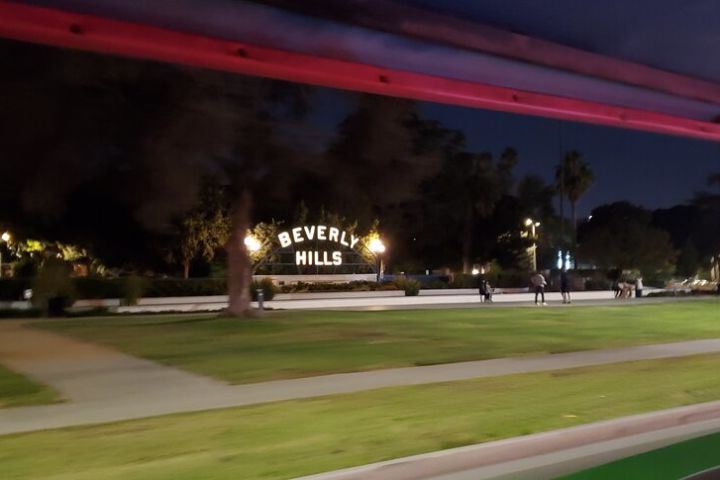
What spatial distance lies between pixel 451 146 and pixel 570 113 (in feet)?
124

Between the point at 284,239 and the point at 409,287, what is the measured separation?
7584 millimetres

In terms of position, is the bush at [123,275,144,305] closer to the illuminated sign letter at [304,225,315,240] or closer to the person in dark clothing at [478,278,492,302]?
the illuminated sign letter at [304,225,315,240]

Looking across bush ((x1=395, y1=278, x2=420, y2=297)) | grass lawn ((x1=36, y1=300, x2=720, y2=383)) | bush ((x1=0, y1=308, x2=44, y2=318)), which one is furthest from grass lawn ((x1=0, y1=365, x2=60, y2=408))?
bush ((x1=395, y1=278, x2=420, y2=297))

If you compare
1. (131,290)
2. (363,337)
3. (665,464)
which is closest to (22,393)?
(665,464)

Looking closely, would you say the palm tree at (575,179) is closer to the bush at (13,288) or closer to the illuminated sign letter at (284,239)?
the illuminated sign letter at (284,239)

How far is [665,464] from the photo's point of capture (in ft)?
27.2

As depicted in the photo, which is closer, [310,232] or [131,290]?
[131,290]

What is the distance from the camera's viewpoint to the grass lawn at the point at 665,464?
25.4 feet

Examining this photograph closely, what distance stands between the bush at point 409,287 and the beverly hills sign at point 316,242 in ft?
12.5

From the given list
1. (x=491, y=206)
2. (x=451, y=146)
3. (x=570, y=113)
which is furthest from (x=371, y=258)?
(x=570, y=113)

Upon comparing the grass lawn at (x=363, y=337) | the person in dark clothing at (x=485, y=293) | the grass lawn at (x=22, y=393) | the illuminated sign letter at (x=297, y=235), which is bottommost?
the grass lawn at (x=22, y=393)

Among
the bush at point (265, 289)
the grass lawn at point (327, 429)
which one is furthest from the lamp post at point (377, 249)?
the grass lawn at point (327, 429)

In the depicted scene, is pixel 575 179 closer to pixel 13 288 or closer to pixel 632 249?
pixel 632 249

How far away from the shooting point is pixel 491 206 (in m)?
63.8
